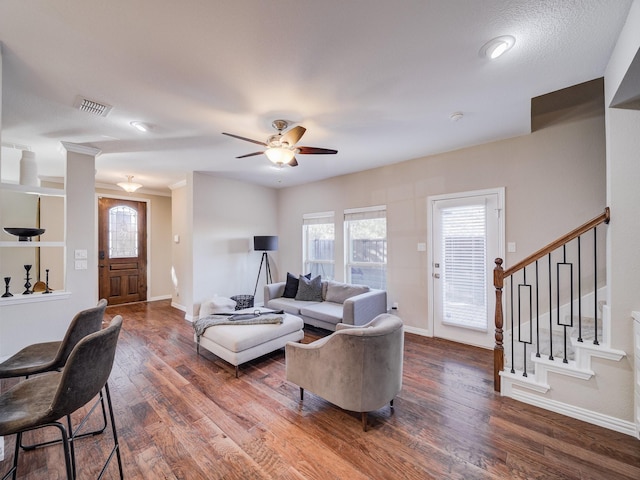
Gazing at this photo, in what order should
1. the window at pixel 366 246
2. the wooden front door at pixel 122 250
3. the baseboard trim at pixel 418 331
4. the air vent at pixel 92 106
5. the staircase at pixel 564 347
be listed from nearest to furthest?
the staircase at pixel 564 347, the air vent at pixel 92 106, the baseboard trim at pixel 418 331, the window at pixel 366 246, the wooden front door at pixel 122 250

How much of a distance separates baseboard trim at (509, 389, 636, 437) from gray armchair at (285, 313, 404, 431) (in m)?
1.15

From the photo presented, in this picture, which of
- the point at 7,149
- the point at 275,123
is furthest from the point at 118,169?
the point at 275,123

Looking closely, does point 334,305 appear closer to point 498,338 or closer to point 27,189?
point 498,338

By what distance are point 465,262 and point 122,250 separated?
6780mm

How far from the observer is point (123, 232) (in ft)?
19.5

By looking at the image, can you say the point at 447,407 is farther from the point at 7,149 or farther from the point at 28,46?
the point at 7,149

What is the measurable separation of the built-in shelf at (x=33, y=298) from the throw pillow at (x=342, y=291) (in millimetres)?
3471

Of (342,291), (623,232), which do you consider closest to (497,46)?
(623,232)

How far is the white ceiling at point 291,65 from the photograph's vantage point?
1.50 meters

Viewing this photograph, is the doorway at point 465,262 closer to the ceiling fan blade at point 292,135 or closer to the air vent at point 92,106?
the ceiling fan blade at point 292,135

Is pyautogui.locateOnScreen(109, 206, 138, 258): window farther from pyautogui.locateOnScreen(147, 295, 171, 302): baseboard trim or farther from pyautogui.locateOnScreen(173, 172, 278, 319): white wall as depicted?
pyautogui.locateOnScreen(173, 172, 278, 319): white wall

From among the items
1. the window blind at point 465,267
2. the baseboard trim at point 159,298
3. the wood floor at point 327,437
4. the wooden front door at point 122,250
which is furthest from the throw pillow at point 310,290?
the wooden front door at point 122,250

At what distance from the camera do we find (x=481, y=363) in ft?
10.1

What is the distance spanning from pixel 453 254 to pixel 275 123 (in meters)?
2.91
